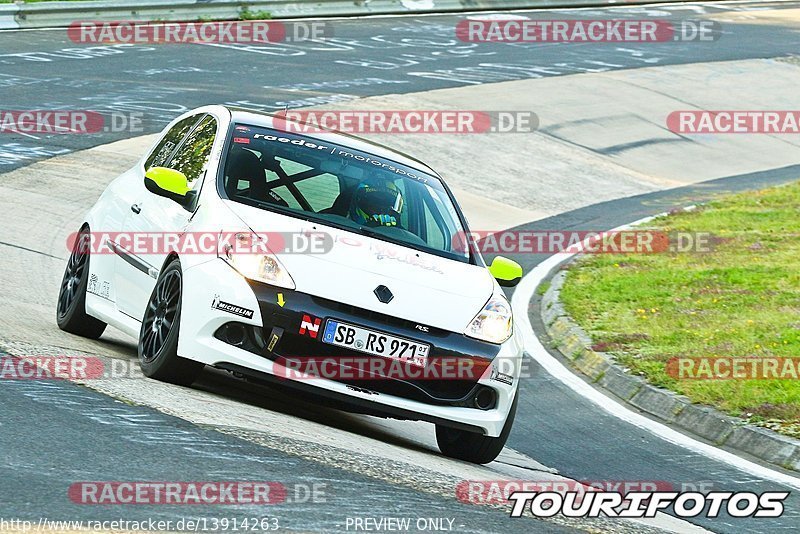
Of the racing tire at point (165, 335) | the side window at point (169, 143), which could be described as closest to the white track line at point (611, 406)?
the racing tire at point (165, 335)

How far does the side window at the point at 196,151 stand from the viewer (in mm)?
8359

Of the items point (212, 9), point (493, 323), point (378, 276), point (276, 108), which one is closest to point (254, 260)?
point (378, 276)

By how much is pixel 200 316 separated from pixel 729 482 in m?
3.18

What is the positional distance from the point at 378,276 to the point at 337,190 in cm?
114

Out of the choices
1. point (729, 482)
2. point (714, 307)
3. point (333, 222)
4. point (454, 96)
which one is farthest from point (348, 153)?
point (454, 96)

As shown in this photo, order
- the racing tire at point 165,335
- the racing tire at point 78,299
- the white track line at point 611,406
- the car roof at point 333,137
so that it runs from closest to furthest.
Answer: the racing tire at point 165,335 → the white track line at point 611,406 → the car roof at point 333,137 → the racing tire at point 78,299

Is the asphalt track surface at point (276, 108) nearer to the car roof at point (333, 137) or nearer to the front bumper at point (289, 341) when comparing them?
the front bumper at point (289, 341)

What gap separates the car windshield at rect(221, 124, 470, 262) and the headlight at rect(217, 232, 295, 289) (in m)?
0.58

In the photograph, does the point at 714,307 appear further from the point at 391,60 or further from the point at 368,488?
the point at 391,60

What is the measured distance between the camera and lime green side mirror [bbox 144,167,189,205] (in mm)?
7910

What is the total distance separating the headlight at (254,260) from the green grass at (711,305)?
3.53m

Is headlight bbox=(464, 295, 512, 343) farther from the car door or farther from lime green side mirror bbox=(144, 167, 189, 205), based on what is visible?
lime green side mirror bbox=(144, 167, 189, 205)

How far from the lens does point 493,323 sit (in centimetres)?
750

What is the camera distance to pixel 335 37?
28.9 meters
